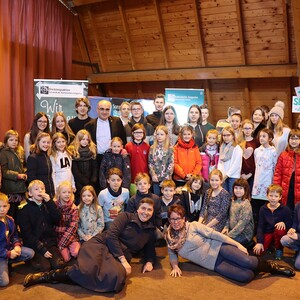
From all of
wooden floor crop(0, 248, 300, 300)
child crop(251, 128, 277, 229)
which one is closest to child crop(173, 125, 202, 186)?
child crop(251, 128, 277, 229)

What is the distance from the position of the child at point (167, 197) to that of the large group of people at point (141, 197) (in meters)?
0.01

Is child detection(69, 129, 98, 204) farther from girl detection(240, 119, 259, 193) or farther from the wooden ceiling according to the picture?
the wooden ceiling

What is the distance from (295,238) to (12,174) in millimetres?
2714

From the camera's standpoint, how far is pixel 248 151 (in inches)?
169

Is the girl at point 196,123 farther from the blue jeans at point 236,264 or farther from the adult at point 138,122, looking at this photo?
the blue jeans at point 236,264

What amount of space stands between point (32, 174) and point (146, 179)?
109 centimetres

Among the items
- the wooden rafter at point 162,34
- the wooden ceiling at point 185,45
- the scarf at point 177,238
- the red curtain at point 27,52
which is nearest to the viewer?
the scarf at point 177,238

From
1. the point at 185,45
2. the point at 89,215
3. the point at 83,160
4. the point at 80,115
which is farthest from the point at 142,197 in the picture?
the point at 185,45

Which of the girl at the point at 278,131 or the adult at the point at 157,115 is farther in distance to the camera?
the adult at the point at 157,115

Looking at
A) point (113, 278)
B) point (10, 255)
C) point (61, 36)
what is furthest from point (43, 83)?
point (113, 278)

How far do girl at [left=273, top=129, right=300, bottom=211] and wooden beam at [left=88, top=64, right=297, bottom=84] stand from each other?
2.75 meters

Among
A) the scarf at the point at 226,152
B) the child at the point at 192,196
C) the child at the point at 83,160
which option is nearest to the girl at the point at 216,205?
the child at the point at 192,196

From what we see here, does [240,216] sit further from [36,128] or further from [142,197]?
[36,128]

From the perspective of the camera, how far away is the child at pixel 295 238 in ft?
11.6
